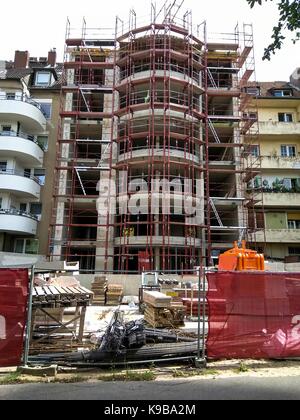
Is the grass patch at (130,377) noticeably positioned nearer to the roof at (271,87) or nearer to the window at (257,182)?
the window at (257,182)

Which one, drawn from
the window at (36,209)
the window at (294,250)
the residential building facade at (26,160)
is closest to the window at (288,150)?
the window at (294,250)

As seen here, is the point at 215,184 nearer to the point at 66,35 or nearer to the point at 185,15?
the point at 185,15

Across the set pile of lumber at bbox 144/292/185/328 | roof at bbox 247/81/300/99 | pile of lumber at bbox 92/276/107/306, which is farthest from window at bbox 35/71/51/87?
pile of lumber at bbox 144/292/185/328

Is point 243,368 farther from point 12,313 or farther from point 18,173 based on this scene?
A: point 18,173

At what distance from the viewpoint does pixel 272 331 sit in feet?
23.5

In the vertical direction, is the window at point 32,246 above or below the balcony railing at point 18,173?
below

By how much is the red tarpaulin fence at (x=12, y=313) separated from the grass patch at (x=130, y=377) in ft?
4.93

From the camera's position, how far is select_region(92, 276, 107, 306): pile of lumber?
800 inches

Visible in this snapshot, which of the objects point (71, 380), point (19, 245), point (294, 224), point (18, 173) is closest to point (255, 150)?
point (294, 224)

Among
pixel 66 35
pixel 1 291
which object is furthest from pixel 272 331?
pixel 66 35

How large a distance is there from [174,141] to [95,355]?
2583 cm

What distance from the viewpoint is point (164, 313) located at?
11656mm

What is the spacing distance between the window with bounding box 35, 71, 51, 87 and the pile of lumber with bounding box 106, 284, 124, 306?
22.5 m

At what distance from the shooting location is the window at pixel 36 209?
31.4 m
